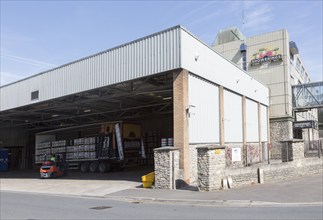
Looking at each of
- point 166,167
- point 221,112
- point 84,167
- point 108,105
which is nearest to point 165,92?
point 221,112

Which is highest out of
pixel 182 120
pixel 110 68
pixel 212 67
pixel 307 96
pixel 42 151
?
pixel 307 96

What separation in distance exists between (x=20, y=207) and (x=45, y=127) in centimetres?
2982

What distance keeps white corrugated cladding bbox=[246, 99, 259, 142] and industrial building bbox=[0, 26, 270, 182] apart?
85 mm

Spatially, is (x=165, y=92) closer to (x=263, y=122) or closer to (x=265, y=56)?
(x=263, y=122)

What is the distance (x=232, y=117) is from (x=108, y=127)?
10.5 meters

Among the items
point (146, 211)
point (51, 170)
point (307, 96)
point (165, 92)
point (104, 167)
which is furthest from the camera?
point (307, 96)

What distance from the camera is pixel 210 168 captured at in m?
16.2

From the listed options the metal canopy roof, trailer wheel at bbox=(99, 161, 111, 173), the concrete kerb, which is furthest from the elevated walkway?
the concrete kerb

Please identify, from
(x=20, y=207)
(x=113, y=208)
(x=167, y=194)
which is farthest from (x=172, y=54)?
(x=20, y=207)

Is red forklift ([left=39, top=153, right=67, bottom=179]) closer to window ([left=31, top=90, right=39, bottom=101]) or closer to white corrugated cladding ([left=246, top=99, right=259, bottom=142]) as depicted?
window ([left=31, top=90, right=39, bottom=101])

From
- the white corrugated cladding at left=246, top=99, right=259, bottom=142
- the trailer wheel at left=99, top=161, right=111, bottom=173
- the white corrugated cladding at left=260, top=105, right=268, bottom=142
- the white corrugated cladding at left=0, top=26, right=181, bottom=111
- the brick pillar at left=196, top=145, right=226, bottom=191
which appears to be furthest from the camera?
the white corrugated cladding at left=260, top=105, right=268, bottom=142

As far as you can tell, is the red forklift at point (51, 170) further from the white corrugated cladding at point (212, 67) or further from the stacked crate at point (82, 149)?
the white corrugated cladding at point (212, 67)

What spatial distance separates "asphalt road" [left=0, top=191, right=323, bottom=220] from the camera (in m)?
10.6

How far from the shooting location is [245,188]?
17.0 metres
